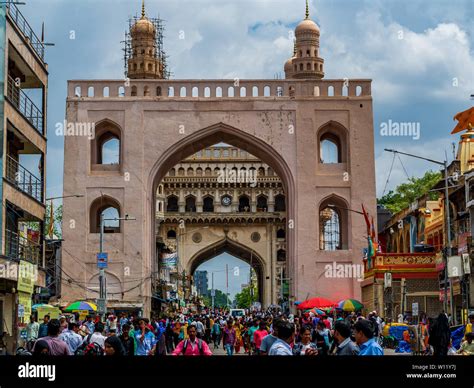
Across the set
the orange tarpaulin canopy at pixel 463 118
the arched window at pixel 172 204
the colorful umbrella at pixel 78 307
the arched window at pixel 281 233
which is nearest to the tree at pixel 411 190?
the arched window at pixel 281 233

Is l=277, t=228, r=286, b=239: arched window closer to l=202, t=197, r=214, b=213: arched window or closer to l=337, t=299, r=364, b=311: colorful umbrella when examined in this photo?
l=202, t=197, r=214, b=213: arched window

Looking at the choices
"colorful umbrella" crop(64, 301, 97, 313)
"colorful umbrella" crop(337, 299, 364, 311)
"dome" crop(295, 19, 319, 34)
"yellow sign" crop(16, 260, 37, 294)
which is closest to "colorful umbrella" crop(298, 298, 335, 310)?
"colorful umbrella" crop(337, 299, 364, 311)

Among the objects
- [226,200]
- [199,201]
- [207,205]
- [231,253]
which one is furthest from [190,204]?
[231,253]

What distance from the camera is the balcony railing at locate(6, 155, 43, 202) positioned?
21.5 metres

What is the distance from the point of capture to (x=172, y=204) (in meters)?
67.7

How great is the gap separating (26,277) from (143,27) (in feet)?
143

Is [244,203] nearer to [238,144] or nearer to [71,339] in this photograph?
[238,144]

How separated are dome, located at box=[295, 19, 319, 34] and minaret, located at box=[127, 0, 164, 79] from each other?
11.1 meters

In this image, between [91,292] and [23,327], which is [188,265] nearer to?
[91,292]

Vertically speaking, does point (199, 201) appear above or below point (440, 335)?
above

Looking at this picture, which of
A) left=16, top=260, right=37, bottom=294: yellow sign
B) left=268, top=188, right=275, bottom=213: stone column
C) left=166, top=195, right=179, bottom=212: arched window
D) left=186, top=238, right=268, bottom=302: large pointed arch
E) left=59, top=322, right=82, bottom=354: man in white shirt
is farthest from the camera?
left=166, top=195, right=179, bottom=212: arched window

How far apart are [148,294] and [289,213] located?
689 centimetres

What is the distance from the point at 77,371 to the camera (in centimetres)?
546

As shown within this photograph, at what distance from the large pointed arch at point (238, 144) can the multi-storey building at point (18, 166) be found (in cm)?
1430
